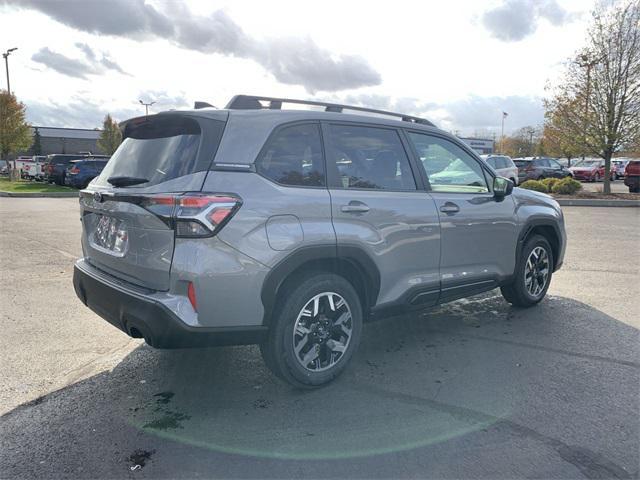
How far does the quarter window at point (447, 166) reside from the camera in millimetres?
4371

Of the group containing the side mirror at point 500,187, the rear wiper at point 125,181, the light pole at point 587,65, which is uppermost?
the light pole at point 587,65

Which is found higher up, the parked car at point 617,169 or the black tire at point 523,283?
the parked car at point 617,169

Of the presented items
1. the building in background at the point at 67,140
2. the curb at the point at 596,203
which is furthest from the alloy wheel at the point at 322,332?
the building in background at the point at 67,140

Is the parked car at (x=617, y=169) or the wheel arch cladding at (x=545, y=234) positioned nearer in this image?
the wheel arch cladding at (x=545, y=234)

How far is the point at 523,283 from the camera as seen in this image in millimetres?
5395

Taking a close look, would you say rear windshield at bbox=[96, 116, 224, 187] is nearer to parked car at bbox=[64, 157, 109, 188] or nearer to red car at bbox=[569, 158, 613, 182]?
parked car at bbox=[64, 157, 109, 188]

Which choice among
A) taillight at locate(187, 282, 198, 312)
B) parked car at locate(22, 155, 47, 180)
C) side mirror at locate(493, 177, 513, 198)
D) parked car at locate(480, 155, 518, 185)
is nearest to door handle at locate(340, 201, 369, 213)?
taillight at locate(187, 282, 198, 312)

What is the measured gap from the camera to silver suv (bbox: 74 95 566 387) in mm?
3072

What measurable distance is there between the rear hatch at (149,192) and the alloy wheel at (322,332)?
3.19 feet

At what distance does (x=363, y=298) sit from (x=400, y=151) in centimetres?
126

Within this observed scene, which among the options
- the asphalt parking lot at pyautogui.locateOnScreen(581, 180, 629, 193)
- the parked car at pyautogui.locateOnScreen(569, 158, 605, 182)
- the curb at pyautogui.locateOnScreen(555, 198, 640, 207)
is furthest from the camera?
the parked car at pyautogui.locateOnScreen(569, 158, 605, 182)

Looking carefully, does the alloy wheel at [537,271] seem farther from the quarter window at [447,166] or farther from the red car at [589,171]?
the red car at [589,171]

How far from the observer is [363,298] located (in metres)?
3.89

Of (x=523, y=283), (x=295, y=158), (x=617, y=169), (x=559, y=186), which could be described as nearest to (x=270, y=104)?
(x=295, y=158)
